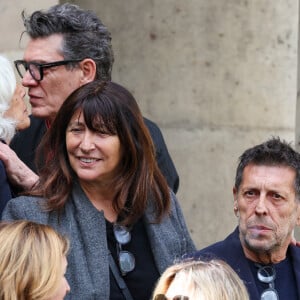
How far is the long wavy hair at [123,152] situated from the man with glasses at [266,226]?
1.11ft

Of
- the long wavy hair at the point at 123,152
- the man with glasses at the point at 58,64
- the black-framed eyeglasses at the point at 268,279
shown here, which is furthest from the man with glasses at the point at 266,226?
the man with glasses at the point at 58,64

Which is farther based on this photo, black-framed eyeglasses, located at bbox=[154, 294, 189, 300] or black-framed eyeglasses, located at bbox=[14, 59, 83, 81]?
black-framed eyeglasses, located at bbox=[14, 59, 83, 81]

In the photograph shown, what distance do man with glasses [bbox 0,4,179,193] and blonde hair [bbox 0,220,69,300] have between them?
54.0 inches

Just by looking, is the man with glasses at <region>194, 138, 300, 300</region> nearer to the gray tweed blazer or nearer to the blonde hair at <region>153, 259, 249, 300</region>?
the gray tweed blazer

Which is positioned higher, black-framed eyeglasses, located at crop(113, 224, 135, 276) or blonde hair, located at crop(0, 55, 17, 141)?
blonde hair, located at crop(0, 55, 17, 141)

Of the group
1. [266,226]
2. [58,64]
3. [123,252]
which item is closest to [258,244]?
[266,226]

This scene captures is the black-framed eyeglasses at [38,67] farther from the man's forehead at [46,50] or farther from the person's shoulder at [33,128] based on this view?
the person's shoulder at [33,128]

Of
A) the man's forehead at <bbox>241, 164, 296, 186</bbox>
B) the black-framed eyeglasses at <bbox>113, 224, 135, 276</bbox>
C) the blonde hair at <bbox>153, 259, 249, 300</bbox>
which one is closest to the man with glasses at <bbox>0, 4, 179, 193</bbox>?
the man's forehead at <bbox>241, 164, 296, 186</bbox>

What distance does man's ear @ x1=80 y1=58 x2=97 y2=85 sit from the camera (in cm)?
544

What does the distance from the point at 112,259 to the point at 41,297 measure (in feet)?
2.97

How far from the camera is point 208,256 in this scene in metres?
4.75

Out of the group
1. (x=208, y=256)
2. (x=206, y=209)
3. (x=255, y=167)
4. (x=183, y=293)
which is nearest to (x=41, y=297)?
(x=183, y=293)

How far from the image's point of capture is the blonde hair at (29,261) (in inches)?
147

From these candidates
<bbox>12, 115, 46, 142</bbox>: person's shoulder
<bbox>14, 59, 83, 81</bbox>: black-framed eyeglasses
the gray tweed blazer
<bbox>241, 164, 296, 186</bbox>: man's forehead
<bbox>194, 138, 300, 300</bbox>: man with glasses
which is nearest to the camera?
the gray tweed blazer
